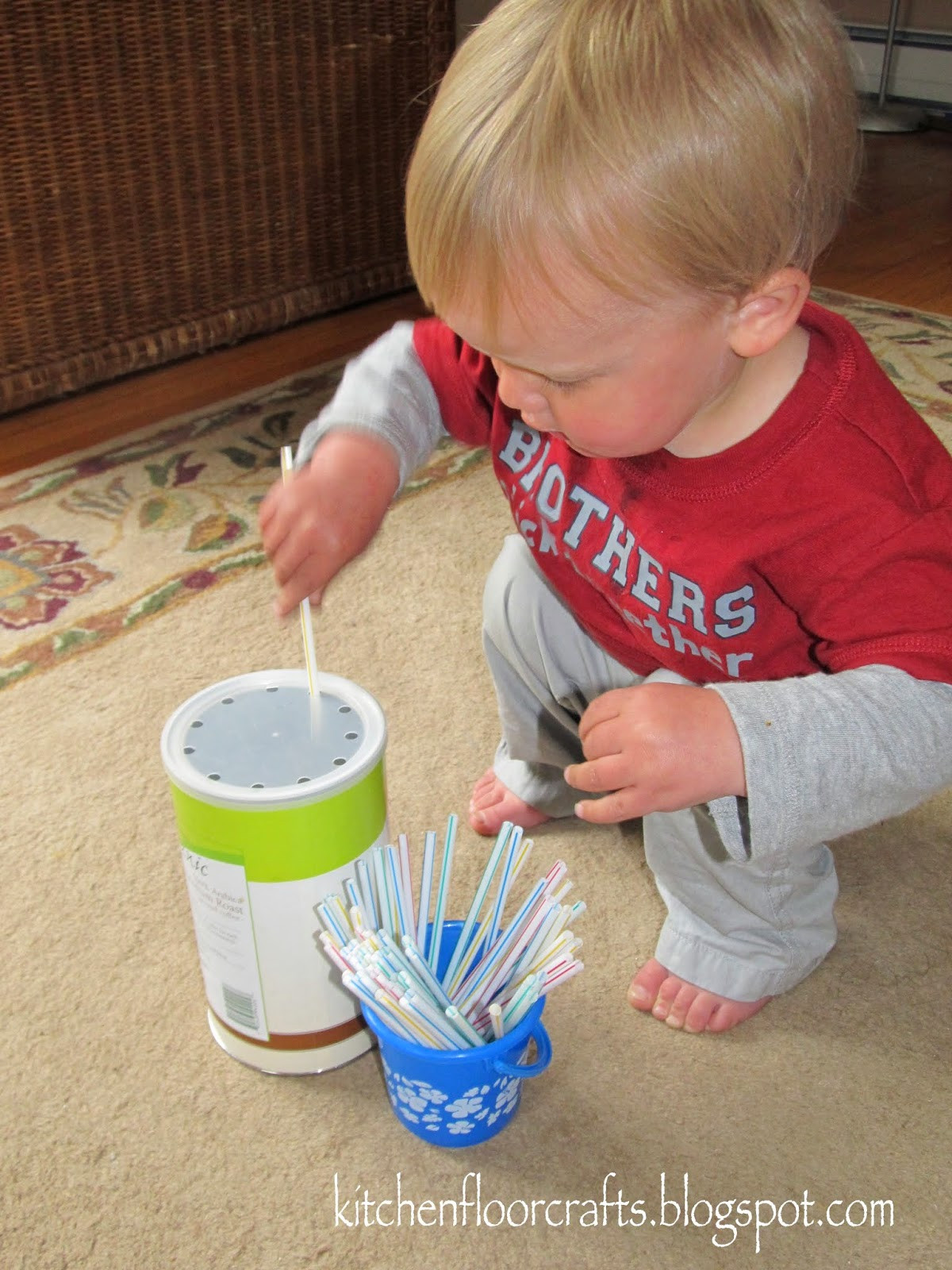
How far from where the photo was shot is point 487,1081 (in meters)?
0.65

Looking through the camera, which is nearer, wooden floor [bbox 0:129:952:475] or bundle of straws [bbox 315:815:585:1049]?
bundle of straws [bbox 315:815:585:1049]

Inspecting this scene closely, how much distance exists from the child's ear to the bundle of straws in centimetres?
28

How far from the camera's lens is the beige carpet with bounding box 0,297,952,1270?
65 cm

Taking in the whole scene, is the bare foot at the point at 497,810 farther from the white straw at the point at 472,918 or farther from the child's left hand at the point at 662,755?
the child's left hand at the point at 662,755

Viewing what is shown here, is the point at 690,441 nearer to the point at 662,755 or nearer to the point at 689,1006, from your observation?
the point at 662,755

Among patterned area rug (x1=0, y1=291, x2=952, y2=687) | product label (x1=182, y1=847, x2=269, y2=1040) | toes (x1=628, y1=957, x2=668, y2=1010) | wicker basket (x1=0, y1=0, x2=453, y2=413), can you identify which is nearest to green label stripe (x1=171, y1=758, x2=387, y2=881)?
product label (x1=182, y1=847, x2=269, y2=1040)

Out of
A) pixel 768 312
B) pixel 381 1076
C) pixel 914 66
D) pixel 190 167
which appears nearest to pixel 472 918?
pixel 381 1076

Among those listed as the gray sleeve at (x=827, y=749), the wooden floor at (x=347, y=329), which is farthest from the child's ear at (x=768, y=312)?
the wooden floor at (x=347, y=329)

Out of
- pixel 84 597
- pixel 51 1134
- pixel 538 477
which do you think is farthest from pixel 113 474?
pixel 51 1134

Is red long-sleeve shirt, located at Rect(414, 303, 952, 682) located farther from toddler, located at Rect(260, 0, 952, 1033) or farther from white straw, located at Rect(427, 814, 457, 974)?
white straw, located at Rect(427, 814, 457, 974)

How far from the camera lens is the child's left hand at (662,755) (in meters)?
0.58

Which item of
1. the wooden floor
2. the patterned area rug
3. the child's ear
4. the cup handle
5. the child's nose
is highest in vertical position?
the child's ear

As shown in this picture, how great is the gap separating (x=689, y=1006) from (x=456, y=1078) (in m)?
0.18

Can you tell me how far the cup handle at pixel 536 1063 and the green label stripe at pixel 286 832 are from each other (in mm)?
130
